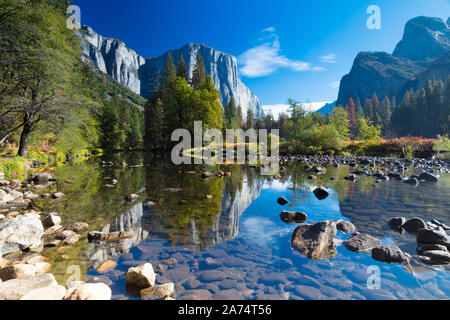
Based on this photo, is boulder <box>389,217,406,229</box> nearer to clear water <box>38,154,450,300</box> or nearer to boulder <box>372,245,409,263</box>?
clear water <box>38,154,450,300</box>

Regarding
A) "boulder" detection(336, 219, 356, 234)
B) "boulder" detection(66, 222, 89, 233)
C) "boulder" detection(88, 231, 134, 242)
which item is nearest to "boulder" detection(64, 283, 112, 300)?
"boulder" detection(88, 231, 134, 242)

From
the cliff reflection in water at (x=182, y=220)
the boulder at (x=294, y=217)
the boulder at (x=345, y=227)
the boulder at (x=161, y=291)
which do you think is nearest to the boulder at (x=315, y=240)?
the boulder at (x=345, y=227)

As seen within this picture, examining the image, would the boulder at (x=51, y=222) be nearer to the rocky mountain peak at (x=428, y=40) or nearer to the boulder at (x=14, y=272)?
the boulder at (x=14, y=272)

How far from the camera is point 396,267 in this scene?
3566 millimetres

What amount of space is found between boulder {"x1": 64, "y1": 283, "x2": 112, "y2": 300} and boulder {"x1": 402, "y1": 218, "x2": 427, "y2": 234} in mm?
6250

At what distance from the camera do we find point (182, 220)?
596cm

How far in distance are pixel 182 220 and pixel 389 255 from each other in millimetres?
4624

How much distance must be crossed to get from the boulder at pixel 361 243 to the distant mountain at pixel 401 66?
176225 mm

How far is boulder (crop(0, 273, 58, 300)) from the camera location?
2.42 m

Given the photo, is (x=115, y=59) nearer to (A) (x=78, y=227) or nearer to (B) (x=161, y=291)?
(A) (x=78, y=227)

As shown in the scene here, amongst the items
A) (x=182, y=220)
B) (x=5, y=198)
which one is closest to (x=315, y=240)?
(x=182, y=220)

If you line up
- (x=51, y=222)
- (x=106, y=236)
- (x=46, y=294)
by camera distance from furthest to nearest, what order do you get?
(x=51, y=222) < (x=106, y=236) < (x=46, y=294)
